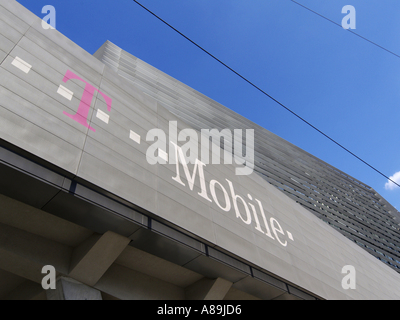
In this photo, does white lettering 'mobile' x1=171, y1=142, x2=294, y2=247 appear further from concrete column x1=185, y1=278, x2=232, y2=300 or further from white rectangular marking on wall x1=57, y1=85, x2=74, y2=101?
white rectangular marking on wall x1=57, y1=85, x2=74, y2=101

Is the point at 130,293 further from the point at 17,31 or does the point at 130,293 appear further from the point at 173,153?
the point at 17,31

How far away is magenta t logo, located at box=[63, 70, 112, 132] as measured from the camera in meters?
7.05

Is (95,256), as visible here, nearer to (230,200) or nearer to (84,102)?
(84,102)

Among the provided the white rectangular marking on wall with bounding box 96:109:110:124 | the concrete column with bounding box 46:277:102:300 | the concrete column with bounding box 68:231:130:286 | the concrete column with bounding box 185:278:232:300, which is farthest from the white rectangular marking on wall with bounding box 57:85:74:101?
the concrete column with bounding box 185:278:232:300

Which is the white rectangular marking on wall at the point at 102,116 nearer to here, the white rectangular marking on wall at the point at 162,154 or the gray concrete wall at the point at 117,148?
the gray concrete wall at the point at 117,148

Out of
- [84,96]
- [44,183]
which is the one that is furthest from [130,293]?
[84,96]

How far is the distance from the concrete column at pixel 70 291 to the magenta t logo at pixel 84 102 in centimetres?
316

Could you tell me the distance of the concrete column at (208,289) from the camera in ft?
26.1

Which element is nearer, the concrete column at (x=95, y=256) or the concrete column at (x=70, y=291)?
the concrete column at (x=70, y=291)

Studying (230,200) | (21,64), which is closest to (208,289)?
(230,200)

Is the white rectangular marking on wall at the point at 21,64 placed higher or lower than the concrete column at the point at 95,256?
higher

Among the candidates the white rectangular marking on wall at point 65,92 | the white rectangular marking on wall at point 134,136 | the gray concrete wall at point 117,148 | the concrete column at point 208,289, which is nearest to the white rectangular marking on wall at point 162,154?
the gray concrete wall at point 117,148

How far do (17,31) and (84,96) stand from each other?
1965mm

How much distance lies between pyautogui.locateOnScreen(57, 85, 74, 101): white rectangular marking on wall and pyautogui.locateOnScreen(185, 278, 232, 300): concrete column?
545 centimetres
